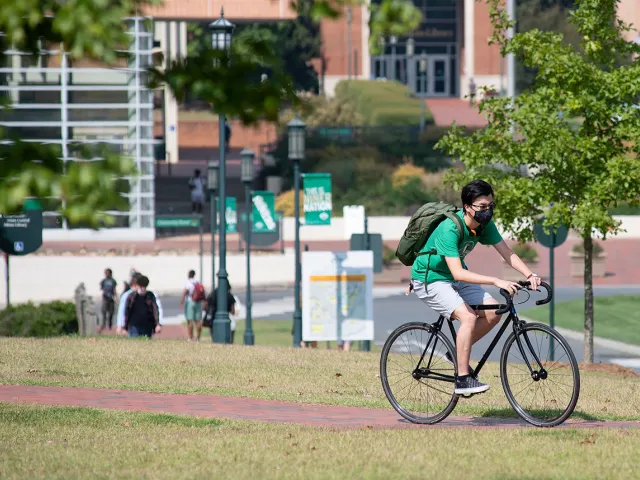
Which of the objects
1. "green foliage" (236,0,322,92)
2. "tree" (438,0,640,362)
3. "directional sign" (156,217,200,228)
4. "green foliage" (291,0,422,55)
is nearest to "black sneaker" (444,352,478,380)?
"green foliage" (291,0,422,55)

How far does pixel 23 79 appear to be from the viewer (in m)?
47.3

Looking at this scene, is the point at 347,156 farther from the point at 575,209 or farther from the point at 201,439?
the point at 201,439

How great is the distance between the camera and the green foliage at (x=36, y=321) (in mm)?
20719

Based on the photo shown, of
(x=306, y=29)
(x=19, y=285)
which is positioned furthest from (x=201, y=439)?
(x=306, y=29)

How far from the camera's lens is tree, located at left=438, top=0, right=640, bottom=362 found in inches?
693

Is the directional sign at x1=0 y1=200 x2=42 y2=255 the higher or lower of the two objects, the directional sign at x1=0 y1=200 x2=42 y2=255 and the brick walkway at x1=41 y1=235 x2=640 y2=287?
the higher

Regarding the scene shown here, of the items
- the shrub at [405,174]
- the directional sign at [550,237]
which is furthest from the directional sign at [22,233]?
the shrub at [405,174]

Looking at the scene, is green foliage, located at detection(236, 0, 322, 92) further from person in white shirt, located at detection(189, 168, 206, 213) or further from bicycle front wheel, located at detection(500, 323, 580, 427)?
bicycle front wheel, located at detection(500, 323, 580, 427)

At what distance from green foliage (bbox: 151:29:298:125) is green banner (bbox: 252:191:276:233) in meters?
26.0

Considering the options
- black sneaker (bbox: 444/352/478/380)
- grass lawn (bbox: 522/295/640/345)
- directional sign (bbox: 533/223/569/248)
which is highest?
directional sign (bbox: 533/223/569/248)

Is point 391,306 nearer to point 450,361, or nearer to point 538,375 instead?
point 450,361

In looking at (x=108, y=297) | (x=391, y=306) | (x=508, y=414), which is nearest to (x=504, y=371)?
(x=508, y=414)

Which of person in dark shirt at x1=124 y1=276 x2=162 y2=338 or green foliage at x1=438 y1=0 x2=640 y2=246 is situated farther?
person in dark shirt at x1=124 y1=276 x2=162 y2=338

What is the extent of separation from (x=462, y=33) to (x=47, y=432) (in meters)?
83.0
